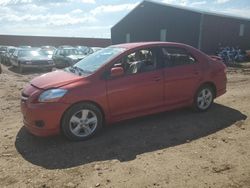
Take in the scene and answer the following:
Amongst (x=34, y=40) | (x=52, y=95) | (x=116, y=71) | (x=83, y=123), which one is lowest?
(x=34, y=40)

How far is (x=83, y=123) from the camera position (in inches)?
211

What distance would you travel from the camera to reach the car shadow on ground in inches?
189

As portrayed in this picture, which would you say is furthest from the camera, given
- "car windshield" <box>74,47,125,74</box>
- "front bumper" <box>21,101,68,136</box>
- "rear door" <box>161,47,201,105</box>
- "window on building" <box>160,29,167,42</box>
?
"window on building" <box>160,29,167,42</box>

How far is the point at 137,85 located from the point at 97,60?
0.98 metres

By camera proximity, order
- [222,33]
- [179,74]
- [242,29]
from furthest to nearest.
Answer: [242,29], [222,33], [179,74]

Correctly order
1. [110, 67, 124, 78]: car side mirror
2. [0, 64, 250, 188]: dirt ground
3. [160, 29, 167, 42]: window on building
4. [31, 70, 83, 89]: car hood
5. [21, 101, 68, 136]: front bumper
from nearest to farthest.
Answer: [0, 64, 250, 188]: dirt ground < [21, 101, 68, 136]: front bumper < [31, 70, 83, 89]: car hood < [110, 67, 124, 78]: car side mirror < [160, 29, 167, 42]: window on building

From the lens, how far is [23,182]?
4070mm

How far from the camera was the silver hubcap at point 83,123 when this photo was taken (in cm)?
530

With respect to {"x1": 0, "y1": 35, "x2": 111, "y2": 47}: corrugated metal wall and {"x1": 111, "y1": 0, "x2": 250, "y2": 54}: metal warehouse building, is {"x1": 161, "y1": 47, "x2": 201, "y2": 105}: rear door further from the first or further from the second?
{"x1": 0, "y1": 35, "x2": 111, "y2": 47}: corrugated metal wall

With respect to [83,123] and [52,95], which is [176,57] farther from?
[52,95]

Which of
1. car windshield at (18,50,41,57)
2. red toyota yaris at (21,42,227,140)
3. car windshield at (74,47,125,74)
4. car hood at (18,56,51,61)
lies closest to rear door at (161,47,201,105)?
red toyota yaris at (21,42,227,140)

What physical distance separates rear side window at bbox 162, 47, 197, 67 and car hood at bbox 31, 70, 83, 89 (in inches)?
74.5

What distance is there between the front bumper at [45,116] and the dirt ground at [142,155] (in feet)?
0.93

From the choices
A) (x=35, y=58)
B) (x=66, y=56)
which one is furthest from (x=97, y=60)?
(x=35, y=58)
